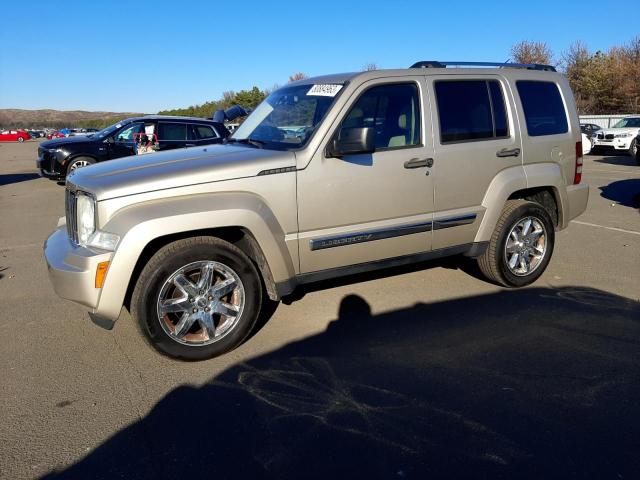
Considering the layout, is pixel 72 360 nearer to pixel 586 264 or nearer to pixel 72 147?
pixel 586 264

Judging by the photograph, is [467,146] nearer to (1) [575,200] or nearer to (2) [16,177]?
(1) [575,200]

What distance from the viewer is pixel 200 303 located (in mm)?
3760

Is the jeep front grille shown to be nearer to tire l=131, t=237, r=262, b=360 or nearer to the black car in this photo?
tire l=131, t=237, r=262, b=360

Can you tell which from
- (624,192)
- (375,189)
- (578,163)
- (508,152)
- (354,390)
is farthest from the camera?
(624,192)

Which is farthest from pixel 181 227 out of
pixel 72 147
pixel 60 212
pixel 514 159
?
pixel 72 147

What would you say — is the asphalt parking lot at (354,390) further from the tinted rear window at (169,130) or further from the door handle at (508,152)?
the tinted rear window at (169,130)

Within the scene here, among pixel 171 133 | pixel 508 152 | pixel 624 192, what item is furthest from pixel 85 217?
pixel 624 192

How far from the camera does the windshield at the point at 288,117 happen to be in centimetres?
424

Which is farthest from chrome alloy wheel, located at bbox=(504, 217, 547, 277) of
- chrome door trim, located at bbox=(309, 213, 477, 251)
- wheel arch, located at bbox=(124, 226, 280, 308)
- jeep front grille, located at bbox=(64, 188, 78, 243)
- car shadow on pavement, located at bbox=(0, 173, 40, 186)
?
car shadow on pavement, located at bbox=(0, 173, 40, 186)

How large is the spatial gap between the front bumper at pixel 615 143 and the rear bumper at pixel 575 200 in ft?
62.0

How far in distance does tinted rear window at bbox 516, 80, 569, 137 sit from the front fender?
2.86 metres

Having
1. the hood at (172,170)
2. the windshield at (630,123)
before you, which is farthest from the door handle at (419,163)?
the windshield at (630,123)

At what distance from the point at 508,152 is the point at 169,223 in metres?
3.13

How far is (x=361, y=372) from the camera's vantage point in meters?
3.55
